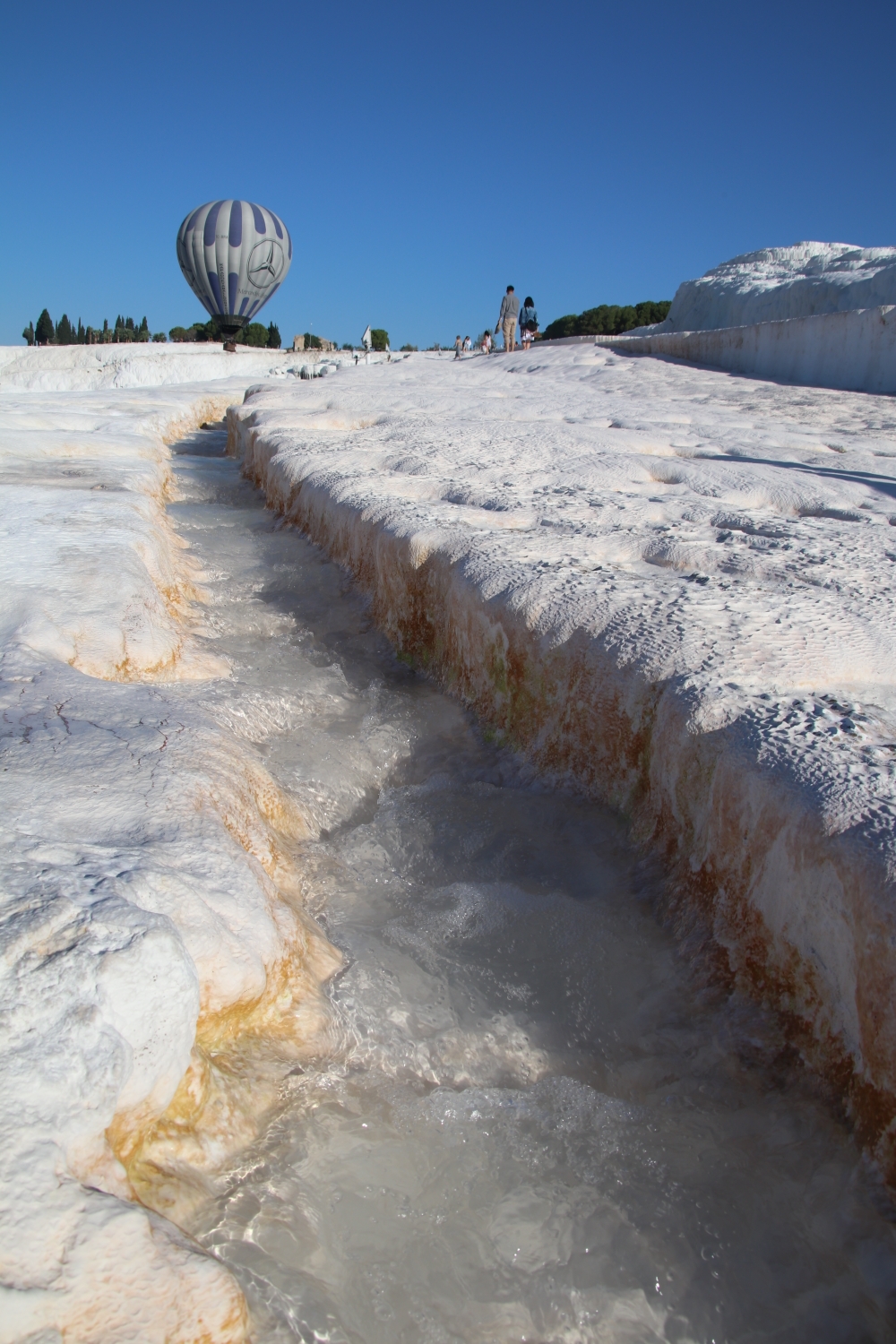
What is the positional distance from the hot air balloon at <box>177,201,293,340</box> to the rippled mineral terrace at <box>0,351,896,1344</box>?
2169 centimetres

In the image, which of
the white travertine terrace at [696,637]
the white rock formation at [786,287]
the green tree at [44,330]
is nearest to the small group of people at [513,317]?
the white rock formation at [786,287]

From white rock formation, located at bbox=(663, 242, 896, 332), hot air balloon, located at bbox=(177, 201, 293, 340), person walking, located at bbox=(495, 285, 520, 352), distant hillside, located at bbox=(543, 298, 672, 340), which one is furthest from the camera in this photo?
distant hillside, located at bbox=(543, 298, 672, 340)

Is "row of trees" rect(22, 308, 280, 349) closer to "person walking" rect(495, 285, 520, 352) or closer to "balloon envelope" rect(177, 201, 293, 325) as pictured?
"balloon envelope" rect(177, 201, 293, 325)

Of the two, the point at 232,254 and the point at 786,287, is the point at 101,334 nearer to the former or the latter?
the point at 232,254

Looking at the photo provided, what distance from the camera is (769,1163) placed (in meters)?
1.18

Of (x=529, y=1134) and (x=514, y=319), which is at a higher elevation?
(x=514, y=319)

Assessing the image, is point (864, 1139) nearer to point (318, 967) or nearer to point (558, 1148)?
point (558, 1148)

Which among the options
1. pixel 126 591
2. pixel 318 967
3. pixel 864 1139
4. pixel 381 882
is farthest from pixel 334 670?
pixel 864 1139

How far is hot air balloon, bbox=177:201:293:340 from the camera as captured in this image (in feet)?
69.9

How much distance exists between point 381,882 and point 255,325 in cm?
3789

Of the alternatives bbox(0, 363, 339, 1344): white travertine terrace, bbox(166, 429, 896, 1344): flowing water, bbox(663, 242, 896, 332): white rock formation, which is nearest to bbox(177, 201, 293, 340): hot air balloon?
bbox(663, 242, 896, 332): white rock formation

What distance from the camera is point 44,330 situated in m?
35.7

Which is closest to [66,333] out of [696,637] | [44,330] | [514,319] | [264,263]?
[44,330]

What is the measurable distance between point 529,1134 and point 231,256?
2400 cm
